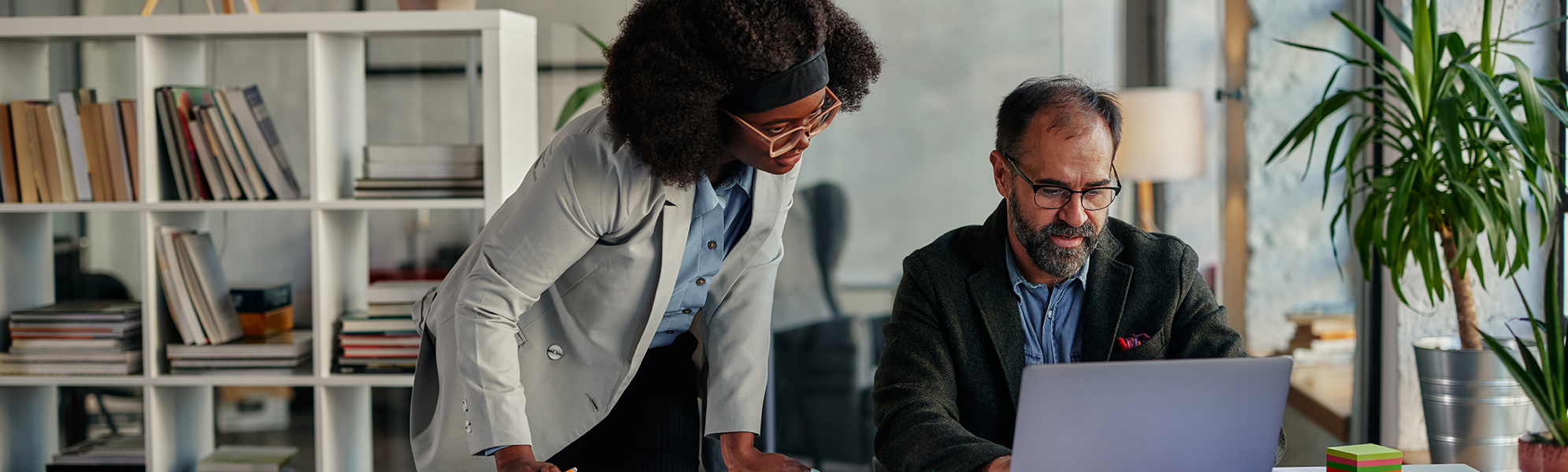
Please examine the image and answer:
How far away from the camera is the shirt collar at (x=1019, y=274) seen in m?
1.57

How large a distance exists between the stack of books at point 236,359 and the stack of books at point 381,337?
132 millimetres

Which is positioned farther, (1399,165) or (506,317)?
(1399,165)

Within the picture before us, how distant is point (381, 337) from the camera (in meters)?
2.41

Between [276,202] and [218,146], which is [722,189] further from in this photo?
[218,146]

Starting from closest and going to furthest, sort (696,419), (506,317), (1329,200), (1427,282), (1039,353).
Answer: (506,317) → (1039,353) → (696,419) → (1427,282) → (1329,200)

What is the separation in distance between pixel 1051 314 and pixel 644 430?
666 mm

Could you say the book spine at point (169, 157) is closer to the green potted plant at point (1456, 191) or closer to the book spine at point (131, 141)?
the book spine at point (131, 141)

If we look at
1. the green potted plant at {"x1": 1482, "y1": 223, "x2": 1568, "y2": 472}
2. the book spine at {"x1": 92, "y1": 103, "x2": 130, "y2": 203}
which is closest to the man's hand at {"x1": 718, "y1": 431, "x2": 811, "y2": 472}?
the green potted plant at {"x1": 1482, "y1": 223, "x2": 1568, "y2": 472}

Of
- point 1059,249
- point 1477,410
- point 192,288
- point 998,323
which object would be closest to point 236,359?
point 192,288

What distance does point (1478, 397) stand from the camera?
232 cm

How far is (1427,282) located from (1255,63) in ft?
3.81

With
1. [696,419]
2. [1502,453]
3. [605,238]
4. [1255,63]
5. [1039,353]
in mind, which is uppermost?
[1255,63]

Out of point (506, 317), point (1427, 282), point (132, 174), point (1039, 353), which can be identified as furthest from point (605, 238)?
point (1427, 282)

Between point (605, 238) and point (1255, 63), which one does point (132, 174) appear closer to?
point (605, 238)
